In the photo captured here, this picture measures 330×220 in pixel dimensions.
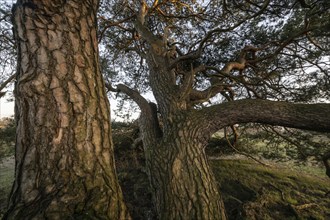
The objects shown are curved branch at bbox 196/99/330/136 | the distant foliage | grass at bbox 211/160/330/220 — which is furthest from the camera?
the distant foliage

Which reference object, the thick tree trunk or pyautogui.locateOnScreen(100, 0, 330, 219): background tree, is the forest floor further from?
the thick tree trunk

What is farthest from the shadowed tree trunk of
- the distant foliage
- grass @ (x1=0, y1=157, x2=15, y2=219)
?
the distant foliage

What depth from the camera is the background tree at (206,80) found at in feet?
6.54


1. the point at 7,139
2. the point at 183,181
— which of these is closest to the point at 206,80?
the point at 183,181

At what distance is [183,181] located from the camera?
78.7 inches

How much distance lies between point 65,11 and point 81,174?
0.97 metres

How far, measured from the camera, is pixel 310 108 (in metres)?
1.91

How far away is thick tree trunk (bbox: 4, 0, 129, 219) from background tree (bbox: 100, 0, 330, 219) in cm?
126

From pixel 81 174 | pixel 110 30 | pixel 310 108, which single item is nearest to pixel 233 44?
pixel 310 108

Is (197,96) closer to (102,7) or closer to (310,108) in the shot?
(310,108)

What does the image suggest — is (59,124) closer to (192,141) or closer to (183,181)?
(183,181)

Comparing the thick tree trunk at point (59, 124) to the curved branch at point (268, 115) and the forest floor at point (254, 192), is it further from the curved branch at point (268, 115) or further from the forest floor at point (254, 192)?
the forest floor at point (254, 192)

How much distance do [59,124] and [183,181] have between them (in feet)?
4.91

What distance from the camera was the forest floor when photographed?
2.86 metres
